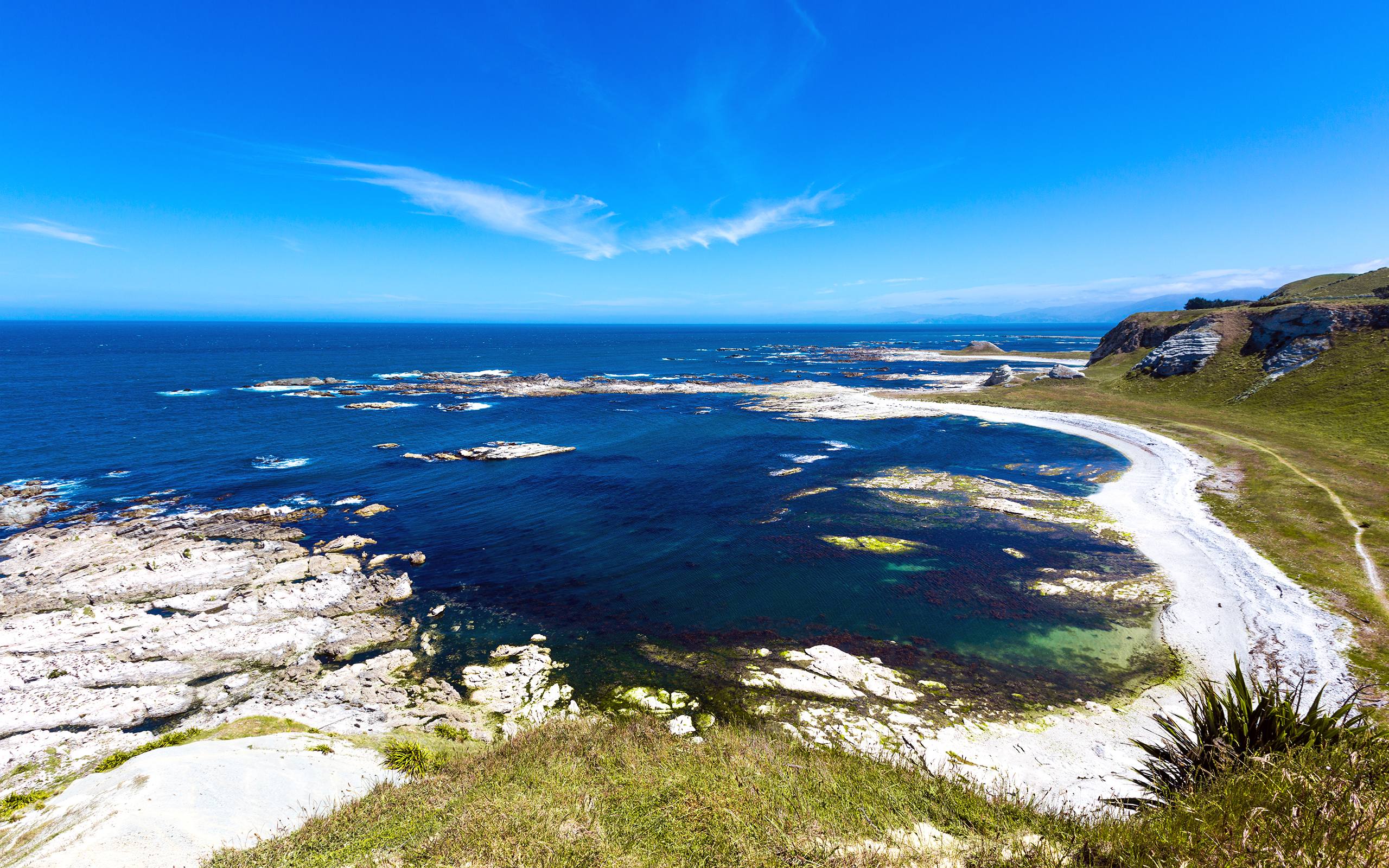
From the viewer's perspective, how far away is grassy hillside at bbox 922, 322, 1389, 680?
78.6ft

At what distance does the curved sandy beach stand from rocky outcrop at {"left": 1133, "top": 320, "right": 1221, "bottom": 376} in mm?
43454

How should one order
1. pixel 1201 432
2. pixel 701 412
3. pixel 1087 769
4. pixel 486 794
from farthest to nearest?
pixel 701 412 < pixel 1201 432 < pixel 1087 769 < pixel 486 794

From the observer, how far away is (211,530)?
30656 millimetres

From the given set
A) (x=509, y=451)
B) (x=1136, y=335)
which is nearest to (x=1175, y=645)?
(x=509, y=451)

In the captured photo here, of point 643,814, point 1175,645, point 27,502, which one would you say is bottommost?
point 1175,645

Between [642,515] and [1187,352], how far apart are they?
3052 inches

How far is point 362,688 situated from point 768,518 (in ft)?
77.2

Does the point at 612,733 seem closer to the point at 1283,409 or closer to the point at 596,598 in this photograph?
the point at 596,598

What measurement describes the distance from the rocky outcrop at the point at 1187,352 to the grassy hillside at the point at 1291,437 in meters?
1.16

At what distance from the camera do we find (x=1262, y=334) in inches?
2534

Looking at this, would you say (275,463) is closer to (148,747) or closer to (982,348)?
(148,747)

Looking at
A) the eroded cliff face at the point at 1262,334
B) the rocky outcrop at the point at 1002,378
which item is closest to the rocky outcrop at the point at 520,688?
the eroded cliff face at the point at 1262,334

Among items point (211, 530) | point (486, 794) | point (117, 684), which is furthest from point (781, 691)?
point (211, 530)

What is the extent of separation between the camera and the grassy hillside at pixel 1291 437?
23953 mm
